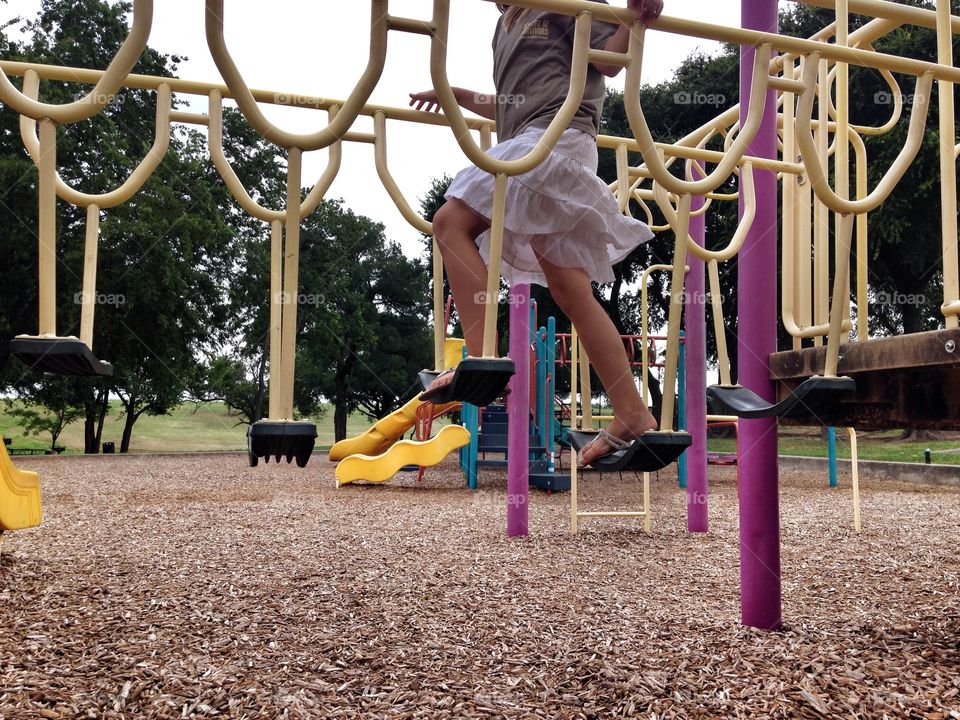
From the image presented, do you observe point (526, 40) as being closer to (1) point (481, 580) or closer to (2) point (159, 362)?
(1) point (481, 580)

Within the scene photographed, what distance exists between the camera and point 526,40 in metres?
2.41

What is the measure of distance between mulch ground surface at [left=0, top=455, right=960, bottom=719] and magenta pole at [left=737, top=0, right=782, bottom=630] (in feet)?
0.55

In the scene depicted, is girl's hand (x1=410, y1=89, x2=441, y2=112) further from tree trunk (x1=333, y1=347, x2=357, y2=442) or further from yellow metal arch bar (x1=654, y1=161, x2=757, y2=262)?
tree trunk (x1=333, y1=347, x2=357, y2=442)

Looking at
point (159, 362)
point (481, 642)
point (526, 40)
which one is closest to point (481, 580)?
point (481, 642)

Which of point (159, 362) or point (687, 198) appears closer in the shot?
point (687, 198)

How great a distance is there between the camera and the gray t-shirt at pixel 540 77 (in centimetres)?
234

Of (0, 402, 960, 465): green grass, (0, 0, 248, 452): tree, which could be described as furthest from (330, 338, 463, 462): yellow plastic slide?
(0, 0, 248, 452): tree

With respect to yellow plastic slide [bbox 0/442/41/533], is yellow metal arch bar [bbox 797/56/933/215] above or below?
above

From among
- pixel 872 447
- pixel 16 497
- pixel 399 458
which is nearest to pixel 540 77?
pixel 16 497

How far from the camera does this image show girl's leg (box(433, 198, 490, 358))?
2.15 m

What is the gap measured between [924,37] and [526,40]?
16635 millimetres

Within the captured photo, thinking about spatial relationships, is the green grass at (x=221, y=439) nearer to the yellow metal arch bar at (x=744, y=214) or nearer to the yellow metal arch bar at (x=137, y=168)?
the yellow metal arch bar at (x=744, y=214)

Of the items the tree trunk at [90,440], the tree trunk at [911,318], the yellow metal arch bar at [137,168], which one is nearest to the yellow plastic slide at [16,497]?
the yellow metal arch bar at [137,168]

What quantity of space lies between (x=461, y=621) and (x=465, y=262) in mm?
1551
